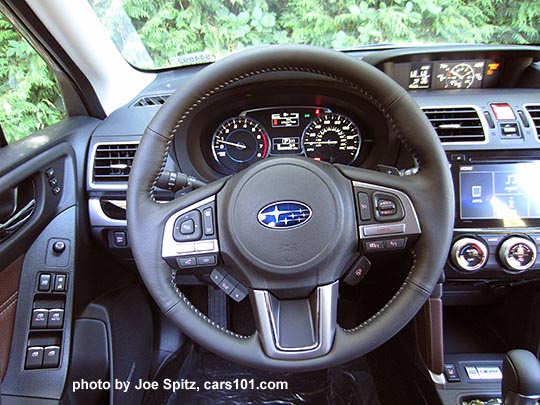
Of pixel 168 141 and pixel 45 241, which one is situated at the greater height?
pixel 168 141

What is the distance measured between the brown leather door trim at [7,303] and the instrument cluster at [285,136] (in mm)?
764

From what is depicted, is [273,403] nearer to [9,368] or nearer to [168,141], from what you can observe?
[9,368]

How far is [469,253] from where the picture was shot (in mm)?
1523

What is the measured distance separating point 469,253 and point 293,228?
0.69 meters

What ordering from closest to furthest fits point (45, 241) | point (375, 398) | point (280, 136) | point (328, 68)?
point (328, 68), point (45, 241), point (280, 136), point (375, 398)

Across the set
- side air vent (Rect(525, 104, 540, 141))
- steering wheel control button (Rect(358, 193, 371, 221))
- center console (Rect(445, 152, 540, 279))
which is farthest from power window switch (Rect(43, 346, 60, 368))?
side air vent (Rect(525, 104, 540, 141))

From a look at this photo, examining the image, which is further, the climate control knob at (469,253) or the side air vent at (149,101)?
the side air vent at (149,101)

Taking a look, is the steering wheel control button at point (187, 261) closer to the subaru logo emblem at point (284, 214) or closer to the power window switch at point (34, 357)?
the subaru logo emblem at point (284, 214)

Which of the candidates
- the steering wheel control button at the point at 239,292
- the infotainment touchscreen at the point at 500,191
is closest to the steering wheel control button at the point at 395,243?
the steering wheel control button at the point at 239,292

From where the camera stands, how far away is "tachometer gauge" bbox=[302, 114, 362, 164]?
174 centimetres

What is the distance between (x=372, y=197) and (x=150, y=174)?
1.79ft

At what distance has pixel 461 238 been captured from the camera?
5.02ft

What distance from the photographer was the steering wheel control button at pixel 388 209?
3.86ft

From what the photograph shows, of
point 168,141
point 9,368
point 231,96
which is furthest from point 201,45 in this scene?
point 9,368
